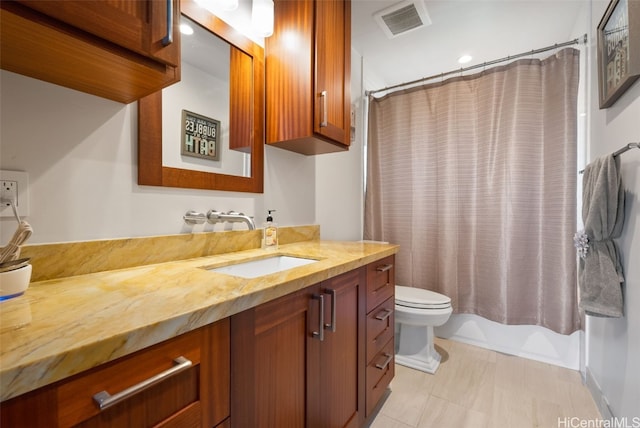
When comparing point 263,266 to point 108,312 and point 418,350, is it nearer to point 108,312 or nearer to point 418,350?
point 108,312

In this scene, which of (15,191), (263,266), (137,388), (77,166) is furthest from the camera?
(263,266)

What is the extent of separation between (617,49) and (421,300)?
Answer: 5.15 feet

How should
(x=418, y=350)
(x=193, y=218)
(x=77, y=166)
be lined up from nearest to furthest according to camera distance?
(x=77, y=166), (x=193, y=218), (x=418, y=350)

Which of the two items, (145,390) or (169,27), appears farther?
(169,27)

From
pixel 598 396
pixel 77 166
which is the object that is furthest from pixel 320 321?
pixel 598 396

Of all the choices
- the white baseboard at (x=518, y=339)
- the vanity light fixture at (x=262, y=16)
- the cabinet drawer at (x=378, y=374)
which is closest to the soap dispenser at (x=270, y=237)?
the cabinet drawer at (x=378, y=374)

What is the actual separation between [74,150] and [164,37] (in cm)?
45

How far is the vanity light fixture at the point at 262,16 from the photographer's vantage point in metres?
1.32

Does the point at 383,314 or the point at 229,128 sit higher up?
the point at 229,128

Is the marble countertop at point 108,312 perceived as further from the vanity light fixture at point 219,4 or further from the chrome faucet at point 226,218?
the vanity light fixture at point 219,4

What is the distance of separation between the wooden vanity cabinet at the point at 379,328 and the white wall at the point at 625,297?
0.97 metres

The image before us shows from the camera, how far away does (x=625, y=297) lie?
1.23 m

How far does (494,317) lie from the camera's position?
204 cm

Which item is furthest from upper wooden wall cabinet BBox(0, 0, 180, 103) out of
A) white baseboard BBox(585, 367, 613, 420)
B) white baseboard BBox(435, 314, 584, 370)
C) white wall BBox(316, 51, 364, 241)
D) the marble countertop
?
white baseboard BBox(435, 314, 584, 370)
